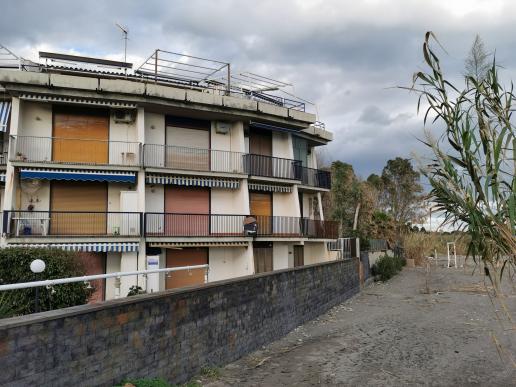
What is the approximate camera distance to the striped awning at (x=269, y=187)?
82.7ft

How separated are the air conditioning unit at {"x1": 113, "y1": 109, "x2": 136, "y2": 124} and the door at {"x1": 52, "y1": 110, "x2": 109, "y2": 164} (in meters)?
0.48

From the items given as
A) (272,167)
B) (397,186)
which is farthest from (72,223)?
(397,186)

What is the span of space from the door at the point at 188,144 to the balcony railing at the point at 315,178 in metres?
6.38

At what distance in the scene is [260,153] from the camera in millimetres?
26250

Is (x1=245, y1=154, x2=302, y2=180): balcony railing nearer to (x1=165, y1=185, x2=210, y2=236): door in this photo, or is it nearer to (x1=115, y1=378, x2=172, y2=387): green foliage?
(x1=165, y1=185, x2=210, y2=236): door

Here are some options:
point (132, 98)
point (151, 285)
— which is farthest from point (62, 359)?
point (132, 98)

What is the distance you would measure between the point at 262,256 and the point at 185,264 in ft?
14.1

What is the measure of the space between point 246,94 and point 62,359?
21801 millimetres

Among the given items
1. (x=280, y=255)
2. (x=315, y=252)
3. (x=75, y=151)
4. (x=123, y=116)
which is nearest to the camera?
(x=75, y=151)

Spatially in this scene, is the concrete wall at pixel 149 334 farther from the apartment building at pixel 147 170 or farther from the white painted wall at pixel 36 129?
the white painted wall at pixel 36 129

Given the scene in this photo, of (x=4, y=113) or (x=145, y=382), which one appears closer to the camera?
(x=145, y=382)

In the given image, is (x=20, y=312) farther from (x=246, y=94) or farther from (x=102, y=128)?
(x=246, y=94)

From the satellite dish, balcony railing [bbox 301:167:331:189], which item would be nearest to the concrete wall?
the satellite dish

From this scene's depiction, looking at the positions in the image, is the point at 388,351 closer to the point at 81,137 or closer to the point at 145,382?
the point at 145,382
